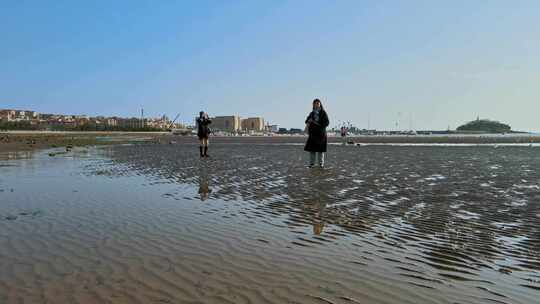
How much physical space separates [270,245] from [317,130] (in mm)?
11352

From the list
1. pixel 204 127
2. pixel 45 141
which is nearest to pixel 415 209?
pixel 204 127

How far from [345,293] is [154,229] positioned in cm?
352

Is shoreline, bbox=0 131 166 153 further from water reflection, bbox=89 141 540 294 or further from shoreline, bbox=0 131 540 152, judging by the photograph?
water reflection, bbox=89 141 540 294

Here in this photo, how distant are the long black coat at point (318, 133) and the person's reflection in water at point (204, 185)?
4325mm

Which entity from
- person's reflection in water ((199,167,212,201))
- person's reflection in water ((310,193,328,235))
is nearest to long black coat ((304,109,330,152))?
person's reflection in water ((199,167,212,201))

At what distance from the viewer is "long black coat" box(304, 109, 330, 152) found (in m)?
16.4

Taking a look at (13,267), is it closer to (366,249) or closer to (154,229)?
(154,229)

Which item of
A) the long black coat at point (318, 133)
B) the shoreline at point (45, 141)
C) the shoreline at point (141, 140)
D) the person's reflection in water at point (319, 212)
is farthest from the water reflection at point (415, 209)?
the shoreline at point (141, 140)

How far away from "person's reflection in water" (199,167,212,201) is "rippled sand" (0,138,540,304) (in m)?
0.10

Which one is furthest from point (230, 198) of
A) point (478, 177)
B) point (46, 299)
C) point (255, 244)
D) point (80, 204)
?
point (478, 177)

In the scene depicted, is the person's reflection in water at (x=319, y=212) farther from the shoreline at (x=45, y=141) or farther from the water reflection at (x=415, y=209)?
the shoreline at (x=45, y=141)

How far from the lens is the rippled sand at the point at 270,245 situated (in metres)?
3.88

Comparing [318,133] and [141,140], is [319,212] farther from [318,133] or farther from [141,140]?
[141,140]

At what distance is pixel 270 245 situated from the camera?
5.48 m
